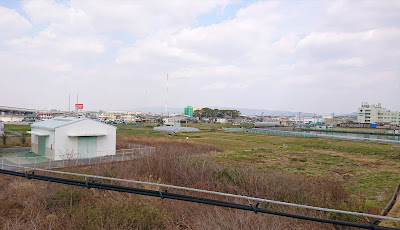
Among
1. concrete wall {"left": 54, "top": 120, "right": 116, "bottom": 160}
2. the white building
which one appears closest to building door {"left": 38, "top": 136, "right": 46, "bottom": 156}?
the white building

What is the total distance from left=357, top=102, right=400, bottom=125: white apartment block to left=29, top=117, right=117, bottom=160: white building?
343 feet

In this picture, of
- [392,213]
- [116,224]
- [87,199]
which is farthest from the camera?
[392,213]

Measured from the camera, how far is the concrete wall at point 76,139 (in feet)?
61.4

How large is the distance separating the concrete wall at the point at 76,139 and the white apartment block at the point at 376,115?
104459mm

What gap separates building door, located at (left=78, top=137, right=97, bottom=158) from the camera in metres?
19.7

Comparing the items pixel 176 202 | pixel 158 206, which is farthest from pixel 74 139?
pixel 158 206

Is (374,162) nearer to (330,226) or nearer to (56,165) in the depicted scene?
(330,226)

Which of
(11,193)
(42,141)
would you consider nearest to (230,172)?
(11,193)

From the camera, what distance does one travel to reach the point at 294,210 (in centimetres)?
712

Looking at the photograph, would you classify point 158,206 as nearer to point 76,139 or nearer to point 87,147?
point 76,139

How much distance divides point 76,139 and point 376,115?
10754 centimetres

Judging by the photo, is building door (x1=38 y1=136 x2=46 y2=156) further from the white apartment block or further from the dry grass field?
the white apartment block

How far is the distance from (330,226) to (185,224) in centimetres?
337

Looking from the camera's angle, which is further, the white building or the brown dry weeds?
Result: the white building
